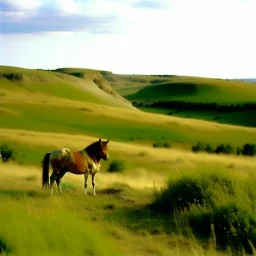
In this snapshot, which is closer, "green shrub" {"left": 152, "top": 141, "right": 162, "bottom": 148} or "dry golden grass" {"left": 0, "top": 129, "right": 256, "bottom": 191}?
"dry golden grass" {"left": 0, "top": 129, "right": 256, "bottom": 191}

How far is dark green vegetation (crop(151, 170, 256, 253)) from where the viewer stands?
11.6m

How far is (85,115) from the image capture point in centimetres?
6725

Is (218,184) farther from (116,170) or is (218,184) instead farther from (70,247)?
(116,170)

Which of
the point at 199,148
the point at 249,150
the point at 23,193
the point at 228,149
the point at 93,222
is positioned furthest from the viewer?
the point at 199,148

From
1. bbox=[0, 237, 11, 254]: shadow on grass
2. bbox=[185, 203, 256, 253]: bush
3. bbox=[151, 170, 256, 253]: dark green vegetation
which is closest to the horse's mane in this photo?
bbox=[151, 170, 256, 253]: dark green vegetation

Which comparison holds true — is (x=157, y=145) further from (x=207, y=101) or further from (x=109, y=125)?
(x=207, y=101)

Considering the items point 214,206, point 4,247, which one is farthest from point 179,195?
point 4,247

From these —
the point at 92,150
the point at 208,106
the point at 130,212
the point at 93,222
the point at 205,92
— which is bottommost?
the point at 208,106

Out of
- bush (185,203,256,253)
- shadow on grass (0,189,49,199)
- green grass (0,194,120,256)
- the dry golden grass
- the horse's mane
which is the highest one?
the horse's mane

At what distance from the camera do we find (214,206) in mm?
13117

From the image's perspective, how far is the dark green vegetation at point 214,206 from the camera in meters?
11.6

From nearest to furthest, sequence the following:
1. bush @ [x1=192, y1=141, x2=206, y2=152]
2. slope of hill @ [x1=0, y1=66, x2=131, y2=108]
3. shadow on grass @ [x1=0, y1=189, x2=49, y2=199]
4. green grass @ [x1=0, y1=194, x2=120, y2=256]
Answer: green grass @ [x1=0, y1=194, x2=120, y2=256] → shadow on grass @ [x1=0, y1=189, x2=49, y2=199] → bush @ [x1=192, y1=141, x2=206, y2=152] → slope of hill @ [x1=0, y1=66, x2=131, y2=108]

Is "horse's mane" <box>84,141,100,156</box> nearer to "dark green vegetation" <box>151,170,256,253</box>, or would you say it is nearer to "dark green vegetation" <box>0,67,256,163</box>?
"dark green vegetation" <box>151,170,256,253</box>

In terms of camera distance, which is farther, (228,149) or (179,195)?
(228,149)
